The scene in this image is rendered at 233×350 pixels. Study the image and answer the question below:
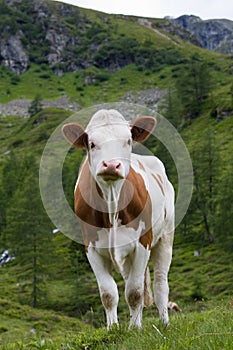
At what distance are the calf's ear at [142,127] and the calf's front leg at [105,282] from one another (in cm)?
155

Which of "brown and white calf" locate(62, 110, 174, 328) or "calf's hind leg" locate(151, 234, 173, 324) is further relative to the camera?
"calf's hind leg" locate(151, 234, 173, 324)

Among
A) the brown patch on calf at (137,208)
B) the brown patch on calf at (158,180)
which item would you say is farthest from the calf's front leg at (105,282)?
the brown patch on calf at (158,180)

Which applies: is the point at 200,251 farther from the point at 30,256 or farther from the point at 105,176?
the point at 105,176

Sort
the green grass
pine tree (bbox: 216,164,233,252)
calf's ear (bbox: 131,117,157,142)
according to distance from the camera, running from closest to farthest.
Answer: the green grass
calf's ear (bbox: 131,117,157,142)
pine tree (bbox: 216,164,233,252)

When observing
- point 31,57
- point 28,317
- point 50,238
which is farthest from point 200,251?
point 31,57

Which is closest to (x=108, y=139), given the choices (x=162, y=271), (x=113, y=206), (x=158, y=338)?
(x=113, y=206)

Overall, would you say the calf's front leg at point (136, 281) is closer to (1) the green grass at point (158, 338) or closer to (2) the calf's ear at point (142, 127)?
(1) the green grass at point (158, 338)

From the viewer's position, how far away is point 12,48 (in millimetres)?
190250

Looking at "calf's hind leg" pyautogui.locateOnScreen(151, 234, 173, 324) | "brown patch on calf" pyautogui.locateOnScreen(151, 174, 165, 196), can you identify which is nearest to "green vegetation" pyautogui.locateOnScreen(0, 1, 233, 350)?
"calf's hind leg" pyautogui.locateOnScreen(151, 234, 173, 324)

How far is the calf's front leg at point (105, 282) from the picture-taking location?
6293mm

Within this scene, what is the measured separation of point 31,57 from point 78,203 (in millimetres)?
189654

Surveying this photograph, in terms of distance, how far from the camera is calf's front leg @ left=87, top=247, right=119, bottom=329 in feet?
20.6

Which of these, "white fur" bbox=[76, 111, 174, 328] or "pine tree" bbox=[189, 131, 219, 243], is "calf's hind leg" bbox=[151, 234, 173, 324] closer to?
"white fur" bbox=[76, 111, 174, 328]

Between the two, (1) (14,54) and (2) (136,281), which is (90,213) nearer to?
(2) (136,281)
